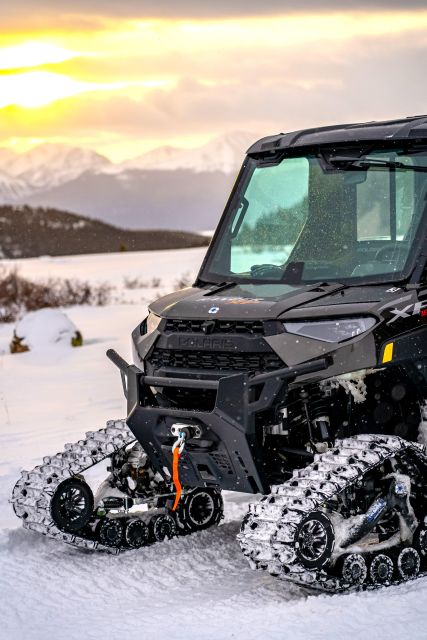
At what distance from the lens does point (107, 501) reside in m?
7.50

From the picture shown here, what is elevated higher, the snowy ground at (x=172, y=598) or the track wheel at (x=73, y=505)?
the track wheel at (x=73, y=505)

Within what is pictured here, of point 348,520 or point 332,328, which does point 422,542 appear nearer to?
point 348,520

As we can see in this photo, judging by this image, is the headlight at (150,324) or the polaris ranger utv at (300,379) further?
the headlight at (150,324)

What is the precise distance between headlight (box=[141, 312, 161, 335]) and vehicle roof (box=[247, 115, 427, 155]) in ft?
4.58

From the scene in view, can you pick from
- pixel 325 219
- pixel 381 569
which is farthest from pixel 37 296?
pixel 381 569

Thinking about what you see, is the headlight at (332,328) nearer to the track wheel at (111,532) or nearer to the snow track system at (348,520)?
the snow track system at (348,520)

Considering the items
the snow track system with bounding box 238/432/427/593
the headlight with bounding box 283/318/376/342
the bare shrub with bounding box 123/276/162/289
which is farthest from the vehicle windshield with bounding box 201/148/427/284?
the bare shrub with bounding box 123/276/162/289

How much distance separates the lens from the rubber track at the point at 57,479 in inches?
285

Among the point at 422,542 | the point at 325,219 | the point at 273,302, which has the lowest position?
the point at 422,542

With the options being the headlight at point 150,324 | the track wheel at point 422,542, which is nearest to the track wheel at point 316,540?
the track wheel at point 422,542

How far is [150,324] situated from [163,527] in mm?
1568

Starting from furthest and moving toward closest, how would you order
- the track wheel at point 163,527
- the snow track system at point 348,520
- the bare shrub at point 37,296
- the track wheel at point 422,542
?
the bare shrub at point 37,296 → the track wheel at point 163,527 → the track wheel at point 422,542 → the snow track system at point 348,520

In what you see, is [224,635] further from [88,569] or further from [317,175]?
[317,175]

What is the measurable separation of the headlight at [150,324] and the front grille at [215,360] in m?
0.18
